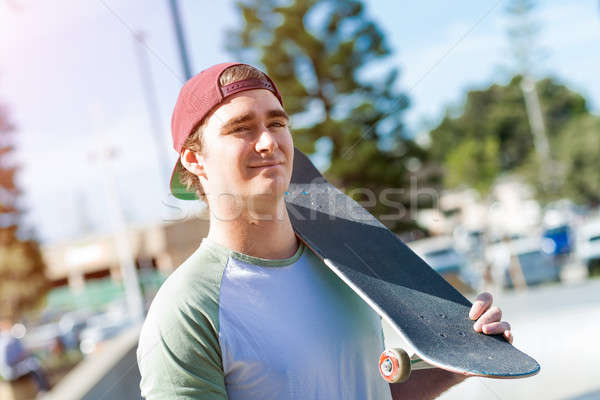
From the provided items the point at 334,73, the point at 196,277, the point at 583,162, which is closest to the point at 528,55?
the point at 583,162

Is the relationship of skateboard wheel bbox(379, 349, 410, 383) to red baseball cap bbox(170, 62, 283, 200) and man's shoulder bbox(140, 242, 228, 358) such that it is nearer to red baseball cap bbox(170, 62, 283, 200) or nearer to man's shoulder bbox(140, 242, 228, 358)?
man's shoulder bbox(140, 242, 228, 358)

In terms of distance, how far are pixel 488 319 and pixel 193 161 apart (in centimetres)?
86

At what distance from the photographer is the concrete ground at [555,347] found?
4.50 m

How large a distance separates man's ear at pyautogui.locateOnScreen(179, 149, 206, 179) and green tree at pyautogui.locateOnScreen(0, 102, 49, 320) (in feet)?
67.2

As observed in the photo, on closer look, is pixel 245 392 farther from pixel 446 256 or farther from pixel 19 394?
pixel 446 256

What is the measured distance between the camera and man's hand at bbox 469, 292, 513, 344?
138 cm

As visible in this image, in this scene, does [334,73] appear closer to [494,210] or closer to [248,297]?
[248,297]

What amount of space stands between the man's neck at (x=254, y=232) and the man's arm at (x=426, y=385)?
57 centimetres

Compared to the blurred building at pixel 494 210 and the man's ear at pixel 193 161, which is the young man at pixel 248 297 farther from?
the blurred building at pixel 494 210

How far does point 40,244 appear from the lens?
2228 cm

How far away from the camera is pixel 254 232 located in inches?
54.4

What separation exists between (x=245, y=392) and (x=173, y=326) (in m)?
0.22

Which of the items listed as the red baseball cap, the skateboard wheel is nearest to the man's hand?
the skateboard wheel

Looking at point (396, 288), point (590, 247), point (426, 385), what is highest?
point (396, 288)
